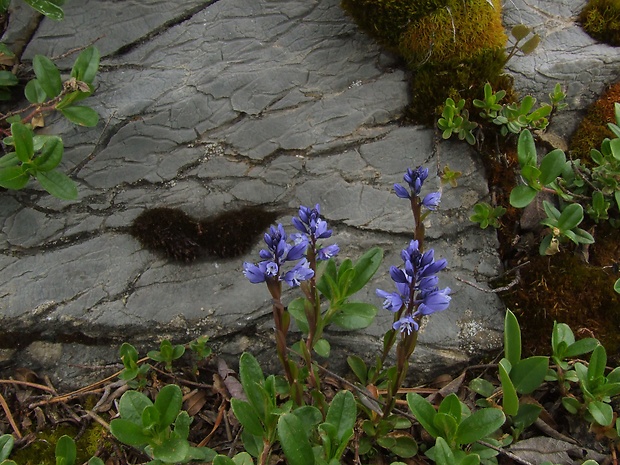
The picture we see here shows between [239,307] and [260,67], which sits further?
[260,67]

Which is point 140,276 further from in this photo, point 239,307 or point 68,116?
point 68,116

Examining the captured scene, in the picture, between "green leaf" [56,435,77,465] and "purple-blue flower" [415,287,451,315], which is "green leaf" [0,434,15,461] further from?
"purple-blue flower" [415,287,451,315]

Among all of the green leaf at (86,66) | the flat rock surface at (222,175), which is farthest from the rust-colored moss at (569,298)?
the green leaf at (86,66)

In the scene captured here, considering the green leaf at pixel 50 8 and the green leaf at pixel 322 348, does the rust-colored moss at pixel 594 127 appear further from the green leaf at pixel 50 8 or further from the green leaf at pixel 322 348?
the green leaf at pixel 50 8

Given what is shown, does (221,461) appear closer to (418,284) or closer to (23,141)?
(418,284)

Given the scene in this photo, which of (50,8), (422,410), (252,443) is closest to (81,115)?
(50,8)

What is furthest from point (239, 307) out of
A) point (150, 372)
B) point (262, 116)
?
point (262, 116)
